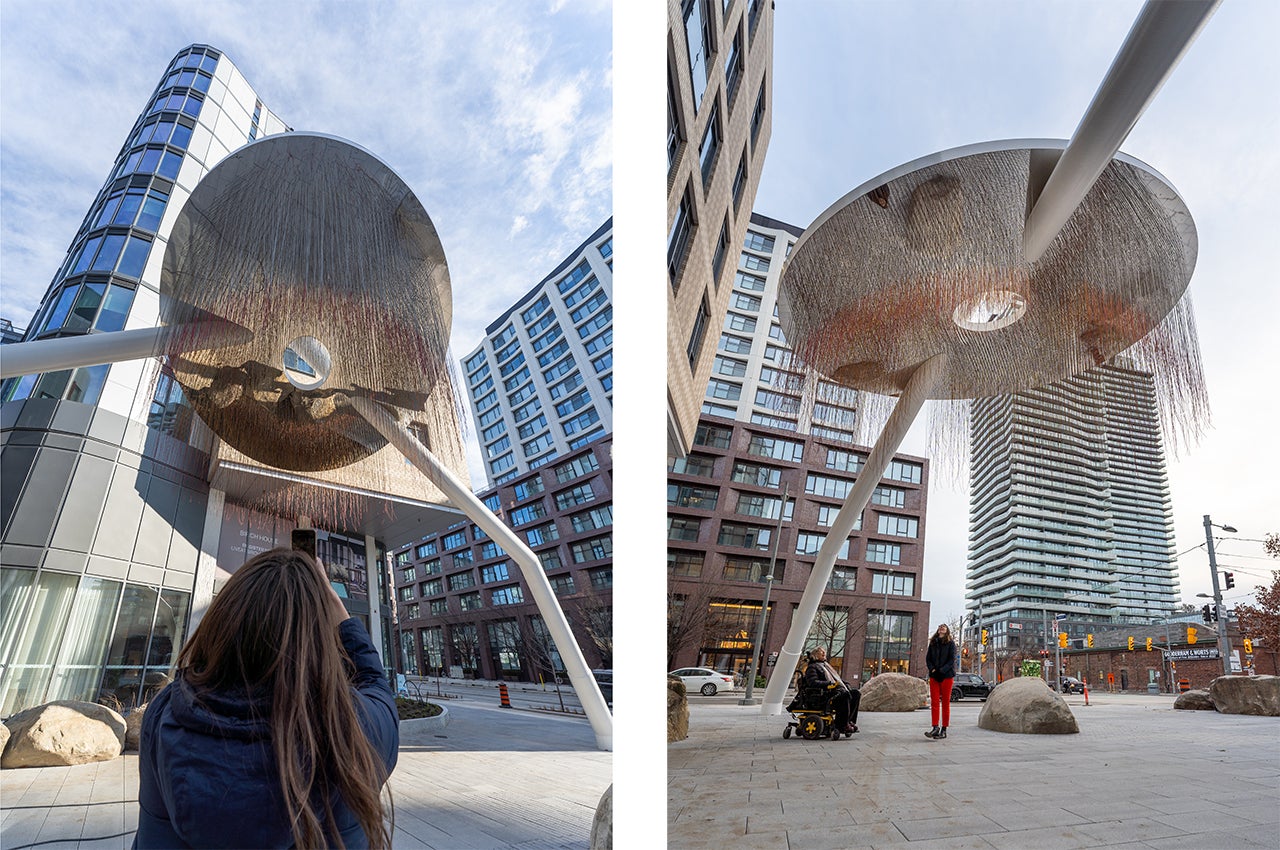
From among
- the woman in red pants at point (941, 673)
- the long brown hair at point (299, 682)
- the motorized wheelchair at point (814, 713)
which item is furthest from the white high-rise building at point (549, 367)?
the long brown hair at point (299, 682)

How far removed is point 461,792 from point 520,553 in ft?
6.21

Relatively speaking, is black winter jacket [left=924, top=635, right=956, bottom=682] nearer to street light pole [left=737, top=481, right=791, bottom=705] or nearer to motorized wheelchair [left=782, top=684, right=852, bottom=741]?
motorized wheelchair [left=782, top=684, right=852, bottom=741]

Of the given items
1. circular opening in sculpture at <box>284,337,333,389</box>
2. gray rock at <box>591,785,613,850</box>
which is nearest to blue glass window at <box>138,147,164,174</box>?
circular opening in sculpture at <box>284,337,333,389</box>

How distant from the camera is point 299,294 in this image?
2.80 metres

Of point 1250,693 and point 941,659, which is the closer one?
point 1250,693

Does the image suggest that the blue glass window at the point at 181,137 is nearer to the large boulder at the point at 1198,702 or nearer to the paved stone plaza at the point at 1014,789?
the paved stone plaza at the point at 1014,789

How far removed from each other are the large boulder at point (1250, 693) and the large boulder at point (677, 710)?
208 cm

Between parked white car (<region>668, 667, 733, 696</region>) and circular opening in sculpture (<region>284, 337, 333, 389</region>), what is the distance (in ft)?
7.47

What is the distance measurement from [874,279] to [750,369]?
6.61 feet

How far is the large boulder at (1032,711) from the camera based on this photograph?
2592mm

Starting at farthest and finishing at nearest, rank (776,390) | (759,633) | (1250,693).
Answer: (776,390), (759,633), (1250,693)

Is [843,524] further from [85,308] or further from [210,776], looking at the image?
[85,308]

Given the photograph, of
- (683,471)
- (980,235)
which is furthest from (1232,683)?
(683,471)

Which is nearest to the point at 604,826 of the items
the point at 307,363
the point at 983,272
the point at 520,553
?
the point at 307,363
